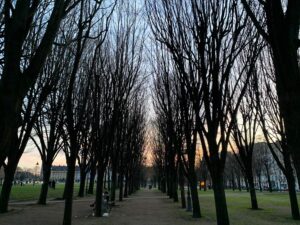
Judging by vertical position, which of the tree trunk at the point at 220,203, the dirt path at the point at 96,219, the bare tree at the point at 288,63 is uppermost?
the bare tree at the point at 288,63

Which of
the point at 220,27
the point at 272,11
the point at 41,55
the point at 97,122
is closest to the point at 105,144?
the point at 97,122

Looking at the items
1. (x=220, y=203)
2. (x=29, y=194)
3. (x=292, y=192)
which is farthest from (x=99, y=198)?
(x=29, y=194)

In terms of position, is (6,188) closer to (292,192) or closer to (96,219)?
(96,219)

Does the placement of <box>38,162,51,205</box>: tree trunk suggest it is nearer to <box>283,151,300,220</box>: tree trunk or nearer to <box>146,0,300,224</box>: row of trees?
<box>146,0,300,224</box>: row of trees

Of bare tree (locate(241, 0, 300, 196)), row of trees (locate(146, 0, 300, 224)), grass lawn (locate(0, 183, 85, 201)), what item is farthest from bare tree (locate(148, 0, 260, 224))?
grass lawn (locate(0, 183, 85, 201))

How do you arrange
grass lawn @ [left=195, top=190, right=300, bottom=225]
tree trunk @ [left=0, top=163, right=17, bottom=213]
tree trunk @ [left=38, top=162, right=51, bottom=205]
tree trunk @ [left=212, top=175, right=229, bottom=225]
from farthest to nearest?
tree trunk @ [left=38, top=162, right=51, bottom=205]
tree trunk @ [left=0, top=163, right=17, bottom=213]
grass lawn @ [left=195, top=190, right=300, bottom=225]
tree trunk @ [left=212, top=175, right=229, bottom=225]

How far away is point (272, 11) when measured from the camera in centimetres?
396

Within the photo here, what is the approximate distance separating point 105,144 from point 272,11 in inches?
480

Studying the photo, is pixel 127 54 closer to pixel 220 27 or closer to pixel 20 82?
pixel 220 27

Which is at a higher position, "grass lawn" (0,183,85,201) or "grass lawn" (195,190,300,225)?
"grass lawn" (0,183,85,201)

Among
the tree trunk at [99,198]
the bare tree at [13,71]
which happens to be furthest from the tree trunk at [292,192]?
the bare tree at [13,71]

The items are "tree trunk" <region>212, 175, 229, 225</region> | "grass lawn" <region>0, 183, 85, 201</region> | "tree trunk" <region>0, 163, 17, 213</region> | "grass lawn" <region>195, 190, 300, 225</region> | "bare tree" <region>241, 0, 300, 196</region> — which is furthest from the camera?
"grass lawn" <region>0, 183, 85, 201</region>

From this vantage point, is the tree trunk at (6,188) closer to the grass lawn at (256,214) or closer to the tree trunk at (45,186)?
the tree trunk at (45,186)

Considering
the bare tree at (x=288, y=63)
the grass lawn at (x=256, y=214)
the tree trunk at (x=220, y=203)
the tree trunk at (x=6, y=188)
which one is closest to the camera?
the bare tree at (x=288, y=63)
